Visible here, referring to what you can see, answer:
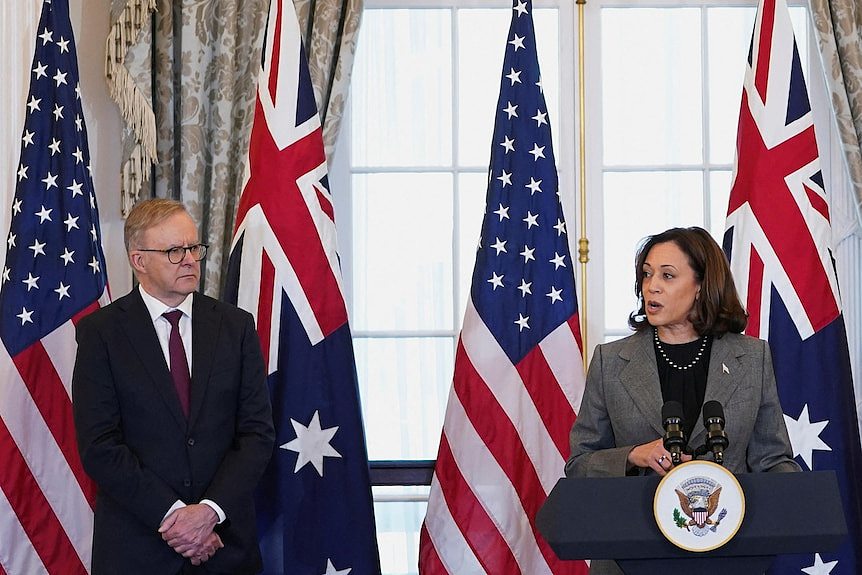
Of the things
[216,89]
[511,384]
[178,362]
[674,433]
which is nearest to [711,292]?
[674,433]

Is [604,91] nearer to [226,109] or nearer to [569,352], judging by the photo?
[569,352]

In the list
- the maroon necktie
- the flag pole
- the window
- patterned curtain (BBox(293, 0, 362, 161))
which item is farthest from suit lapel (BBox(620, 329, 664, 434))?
patterned curtain (BBox(293, 0, 362, 161))

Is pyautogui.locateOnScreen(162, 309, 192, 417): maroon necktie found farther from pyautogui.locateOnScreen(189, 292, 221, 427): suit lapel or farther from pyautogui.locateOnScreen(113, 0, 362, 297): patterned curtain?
pyautogui.locateOnScreen(113, 0, 362, 297): patterned curtain

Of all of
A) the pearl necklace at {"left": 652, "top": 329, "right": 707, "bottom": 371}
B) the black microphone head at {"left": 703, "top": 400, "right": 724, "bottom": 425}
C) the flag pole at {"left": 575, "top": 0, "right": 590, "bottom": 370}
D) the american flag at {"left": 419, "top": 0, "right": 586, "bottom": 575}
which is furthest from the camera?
the flag pole at {"left": 575, "top": 0, "right": 590, "bottom": 370}

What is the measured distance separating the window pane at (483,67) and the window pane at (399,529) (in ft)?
4.28

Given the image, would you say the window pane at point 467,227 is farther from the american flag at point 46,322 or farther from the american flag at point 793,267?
the american flag at point 46,322

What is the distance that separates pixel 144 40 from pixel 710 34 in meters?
2.09

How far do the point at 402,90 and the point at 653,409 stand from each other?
2075 mm

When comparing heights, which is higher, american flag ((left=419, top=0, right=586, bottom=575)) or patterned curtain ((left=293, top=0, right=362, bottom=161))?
patterned curtain ((left=293, top=0, right=362, bottom=161))

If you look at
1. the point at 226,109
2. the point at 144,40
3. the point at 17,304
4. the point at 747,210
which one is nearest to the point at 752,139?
the point at 747,210

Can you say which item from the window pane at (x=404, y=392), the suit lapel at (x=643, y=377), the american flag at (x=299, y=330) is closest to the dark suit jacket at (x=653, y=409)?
the suit lapel at (x=643, y=377)

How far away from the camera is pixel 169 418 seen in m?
2.54

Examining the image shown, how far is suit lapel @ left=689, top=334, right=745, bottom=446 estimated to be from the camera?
2.25 meters

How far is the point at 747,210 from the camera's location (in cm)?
331
